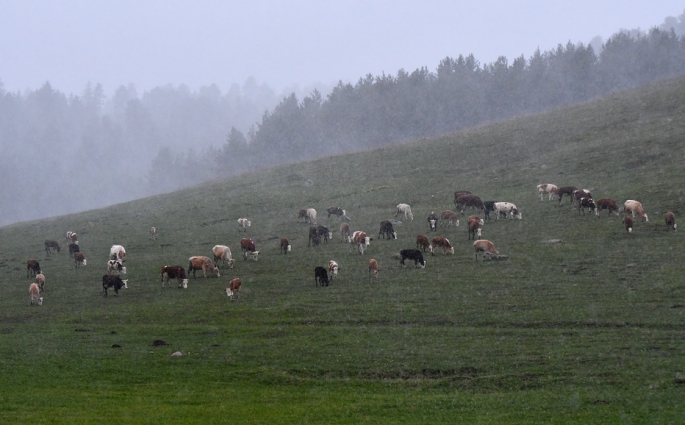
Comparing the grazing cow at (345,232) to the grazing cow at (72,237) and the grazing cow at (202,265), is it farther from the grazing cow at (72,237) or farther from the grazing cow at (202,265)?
the grazing cow at (72,237)

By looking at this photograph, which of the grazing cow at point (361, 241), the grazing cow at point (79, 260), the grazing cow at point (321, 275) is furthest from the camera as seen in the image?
the grazing cow at point (79, 260)

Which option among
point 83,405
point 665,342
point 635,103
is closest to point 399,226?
point 665,342

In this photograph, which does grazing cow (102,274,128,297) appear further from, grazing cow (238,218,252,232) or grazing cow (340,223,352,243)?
grazing cow (238,218,252,232)

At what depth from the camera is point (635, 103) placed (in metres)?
82.6

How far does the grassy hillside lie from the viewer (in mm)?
18375

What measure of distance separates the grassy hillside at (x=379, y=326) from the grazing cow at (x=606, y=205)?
48.2 inches

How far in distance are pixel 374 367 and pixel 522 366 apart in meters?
4.36

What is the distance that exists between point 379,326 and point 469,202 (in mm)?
25070

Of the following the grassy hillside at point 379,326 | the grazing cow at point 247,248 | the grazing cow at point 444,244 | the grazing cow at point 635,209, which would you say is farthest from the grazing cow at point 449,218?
the grazing cow at point 247,248

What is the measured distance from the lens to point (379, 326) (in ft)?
89.2

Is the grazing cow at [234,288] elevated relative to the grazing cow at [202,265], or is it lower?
lower

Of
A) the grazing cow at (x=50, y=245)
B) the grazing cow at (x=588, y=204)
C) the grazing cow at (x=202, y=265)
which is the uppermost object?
the grazing cow at (x=50, y=245)

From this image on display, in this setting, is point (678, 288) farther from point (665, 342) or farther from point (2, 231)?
point (2, 231)

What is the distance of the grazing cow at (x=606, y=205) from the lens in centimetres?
4462
